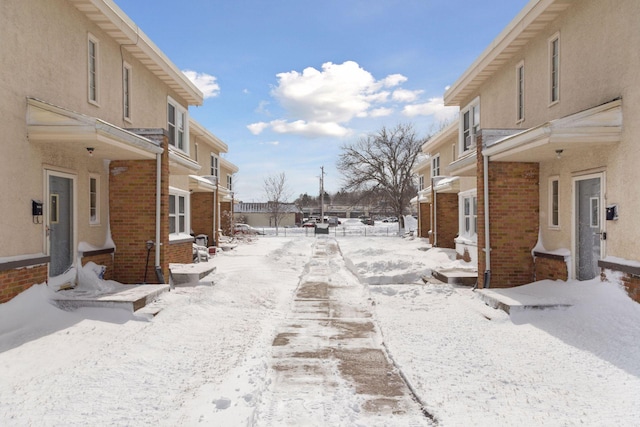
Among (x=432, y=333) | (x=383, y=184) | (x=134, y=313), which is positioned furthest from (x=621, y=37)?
(x=383, y=184)

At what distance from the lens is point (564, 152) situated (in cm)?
845

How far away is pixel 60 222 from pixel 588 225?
33.3ft

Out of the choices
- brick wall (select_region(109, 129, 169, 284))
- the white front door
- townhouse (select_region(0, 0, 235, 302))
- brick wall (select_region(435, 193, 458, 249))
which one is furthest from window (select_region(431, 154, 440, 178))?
A: brick wall (select_region(109, 129, 169, 284))

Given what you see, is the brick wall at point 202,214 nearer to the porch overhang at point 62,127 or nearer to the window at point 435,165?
the window at point 435,165

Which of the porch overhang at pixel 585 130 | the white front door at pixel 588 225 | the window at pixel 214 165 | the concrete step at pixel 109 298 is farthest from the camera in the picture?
the window at pixel 214 165

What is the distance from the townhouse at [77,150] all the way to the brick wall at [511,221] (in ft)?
24.4

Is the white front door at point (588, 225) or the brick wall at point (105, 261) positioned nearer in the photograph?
the white front door at point (588, 225)

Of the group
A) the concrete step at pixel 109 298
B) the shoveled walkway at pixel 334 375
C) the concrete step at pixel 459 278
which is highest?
the concrete step at pixel 109 298

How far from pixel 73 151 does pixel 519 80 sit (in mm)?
10446

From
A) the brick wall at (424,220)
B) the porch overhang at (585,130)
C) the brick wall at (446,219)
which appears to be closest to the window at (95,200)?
the porch overhang at (585,130)

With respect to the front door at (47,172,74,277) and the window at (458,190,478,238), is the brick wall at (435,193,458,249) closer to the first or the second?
the window at (458,190,478,238)

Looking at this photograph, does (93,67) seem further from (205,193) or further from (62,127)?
(205,193)

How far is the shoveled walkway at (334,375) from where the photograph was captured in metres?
4.01

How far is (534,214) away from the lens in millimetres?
9633
